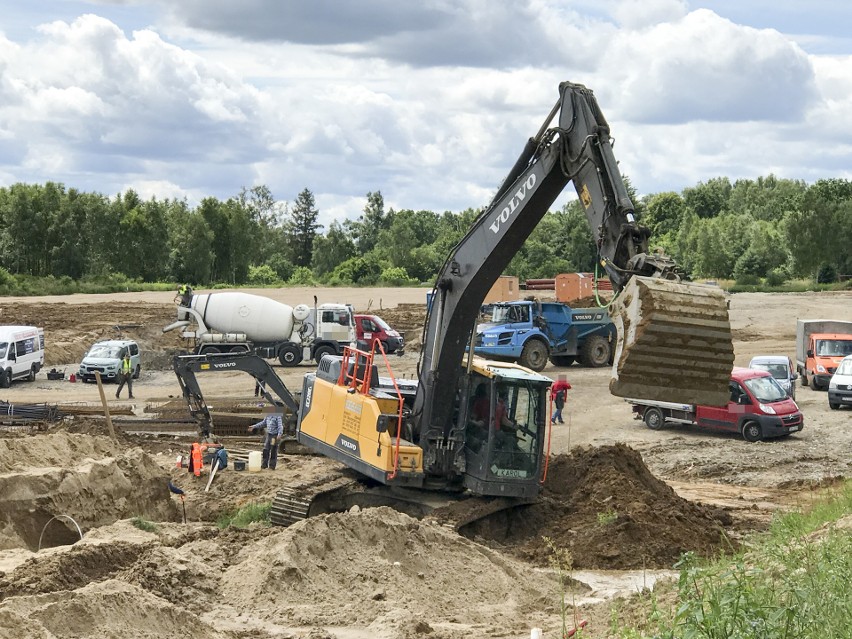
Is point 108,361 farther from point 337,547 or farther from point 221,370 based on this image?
point 337,547

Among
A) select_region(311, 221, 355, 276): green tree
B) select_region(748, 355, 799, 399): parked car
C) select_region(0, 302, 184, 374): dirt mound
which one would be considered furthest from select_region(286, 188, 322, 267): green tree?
select_region(748, 355, 799, 399): parked car

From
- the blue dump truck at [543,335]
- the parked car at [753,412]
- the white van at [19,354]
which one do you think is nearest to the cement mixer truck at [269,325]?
the white van at [19,354]

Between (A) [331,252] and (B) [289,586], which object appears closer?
(B) [289,586]

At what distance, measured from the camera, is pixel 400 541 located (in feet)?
43.2

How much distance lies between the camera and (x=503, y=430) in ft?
51.7

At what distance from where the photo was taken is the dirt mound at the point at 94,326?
1673 inches

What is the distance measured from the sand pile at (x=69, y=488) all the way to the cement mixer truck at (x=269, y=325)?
65.4 ft

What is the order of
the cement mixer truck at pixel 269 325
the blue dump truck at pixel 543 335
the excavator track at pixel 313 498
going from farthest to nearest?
A: the cement mixer truck at pixel 269 325, the blue dump truck at pixel 543 335, the excavator track at pixel 313 498

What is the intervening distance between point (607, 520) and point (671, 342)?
5942 millimetres

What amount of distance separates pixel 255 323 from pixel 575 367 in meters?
11.6

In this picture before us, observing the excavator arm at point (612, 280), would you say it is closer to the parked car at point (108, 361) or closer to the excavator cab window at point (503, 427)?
the excavator cab window at point (503, 427)

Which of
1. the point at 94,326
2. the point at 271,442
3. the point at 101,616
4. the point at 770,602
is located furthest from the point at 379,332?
the point at 770,602

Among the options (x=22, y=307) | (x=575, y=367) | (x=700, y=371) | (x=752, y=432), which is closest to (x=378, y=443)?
(x=700, y=371)

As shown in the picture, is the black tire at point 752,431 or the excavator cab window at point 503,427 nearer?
the excavator cab window at point 503,427
